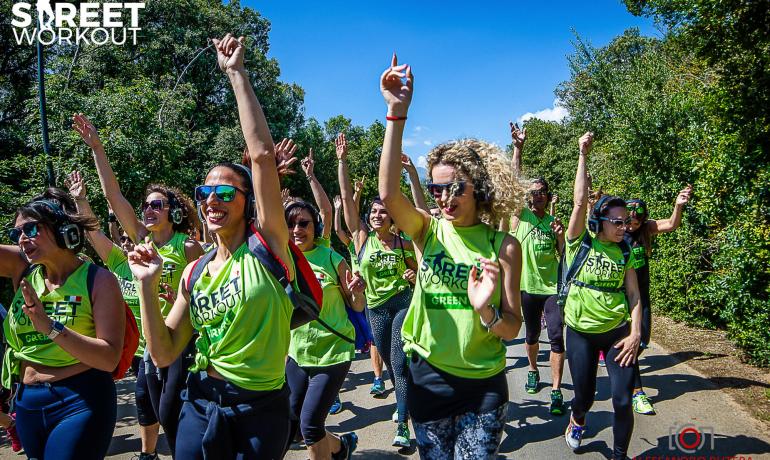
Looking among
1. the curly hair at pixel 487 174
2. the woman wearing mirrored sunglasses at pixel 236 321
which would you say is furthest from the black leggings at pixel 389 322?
the woman wearing mirrored sunglasses at pixel 236 321

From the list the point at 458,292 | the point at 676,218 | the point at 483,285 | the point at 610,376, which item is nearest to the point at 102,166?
the point at 458,292

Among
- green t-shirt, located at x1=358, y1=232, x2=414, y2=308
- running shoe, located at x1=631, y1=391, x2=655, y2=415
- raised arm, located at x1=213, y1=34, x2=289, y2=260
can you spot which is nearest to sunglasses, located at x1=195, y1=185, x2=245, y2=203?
raised arm, located at x1=213, y1=34, x2=289, y2=260

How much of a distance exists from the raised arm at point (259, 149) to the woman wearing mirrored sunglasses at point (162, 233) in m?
1.54

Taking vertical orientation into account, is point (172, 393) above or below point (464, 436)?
above

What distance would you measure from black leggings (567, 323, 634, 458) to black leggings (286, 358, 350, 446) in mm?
1891

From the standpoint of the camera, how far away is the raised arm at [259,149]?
244 centimetres

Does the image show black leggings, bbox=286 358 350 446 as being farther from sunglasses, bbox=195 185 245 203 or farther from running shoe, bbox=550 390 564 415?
running shoe, bbox=550 390 564 415

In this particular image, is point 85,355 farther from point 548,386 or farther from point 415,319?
point 548,386

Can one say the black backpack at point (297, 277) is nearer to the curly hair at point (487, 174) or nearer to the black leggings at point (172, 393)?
the curly hair at point (487, 174)

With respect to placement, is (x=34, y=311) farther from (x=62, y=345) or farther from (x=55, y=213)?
(x=55, y=213)

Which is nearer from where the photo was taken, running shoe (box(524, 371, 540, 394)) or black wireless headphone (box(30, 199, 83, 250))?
black wireless headphone (box(30, 199, 83, 250))

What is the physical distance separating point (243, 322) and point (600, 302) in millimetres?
3100

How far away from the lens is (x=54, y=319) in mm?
2863

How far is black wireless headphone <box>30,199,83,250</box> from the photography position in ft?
9.80
